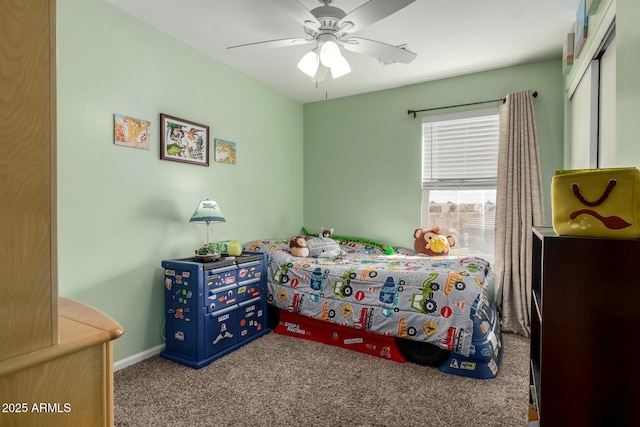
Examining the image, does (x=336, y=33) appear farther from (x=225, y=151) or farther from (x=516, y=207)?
(x=516, y=207)

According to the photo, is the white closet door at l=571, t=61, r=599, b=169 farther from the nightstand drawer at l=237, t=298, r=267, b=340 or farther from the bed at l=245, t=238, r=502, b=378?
the nightstand drawer at l=237, t=298, r=267, b=340

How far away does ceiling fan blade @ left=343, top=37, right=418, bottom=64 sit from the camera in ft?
7.67

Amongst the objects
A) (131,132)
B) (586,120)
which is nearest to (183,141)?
(131,132)

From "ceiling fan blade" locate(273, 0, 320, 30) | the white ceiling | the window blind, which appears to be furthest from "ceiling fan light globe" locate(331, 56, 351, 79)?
the window blind

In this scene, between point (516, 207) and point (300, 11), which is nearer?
point (300, 11)

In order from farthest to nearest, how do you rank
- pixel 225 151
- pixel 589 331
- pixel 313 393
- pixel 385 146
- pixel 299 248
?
pixel 385 146 → pixel 299 248 → pixel 225 151 → pixel 313 393 → pixel 589 331

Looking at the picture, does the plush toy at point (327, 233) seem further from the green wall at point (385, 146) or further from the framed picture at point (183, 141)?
the framed picture at point (183, 141)

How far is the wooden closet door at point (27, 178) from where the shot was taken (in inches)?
31.1

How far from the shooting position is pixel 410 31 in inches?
108

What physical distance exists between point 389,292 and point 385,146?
1.99 meters

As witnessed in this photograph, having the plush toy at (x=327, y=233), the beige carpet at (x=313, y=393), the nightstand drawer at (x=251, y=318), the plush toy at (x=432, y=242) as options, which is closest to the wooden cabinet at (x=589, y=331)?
the beige carpet at (x=313, y=393)

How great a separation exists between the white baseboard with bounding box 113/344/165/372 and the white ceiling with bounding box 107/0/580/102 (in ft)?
8.12

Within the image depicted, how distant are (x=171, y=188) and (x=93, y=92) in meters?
0.87

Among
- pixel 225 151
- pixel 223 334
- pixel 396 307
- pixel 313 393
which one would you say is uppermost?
pixel 225 151
